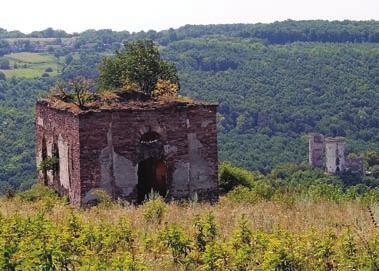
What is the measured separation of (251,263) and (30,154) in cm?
4202

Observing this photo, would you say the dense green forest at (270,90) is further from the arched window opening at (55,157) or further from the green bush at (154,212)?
the green bush at (154,212)

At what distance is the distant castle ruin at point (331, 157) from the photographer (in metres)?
70.9

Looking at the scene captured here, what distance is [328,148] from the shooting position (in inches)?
2884

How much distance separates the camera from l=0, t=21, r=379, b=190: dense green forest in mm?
74250

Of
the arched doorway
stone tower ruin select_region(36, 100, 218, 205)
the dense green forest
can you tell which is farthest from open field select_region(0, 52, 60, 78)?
stone tower ruin select_region(36, 100, 218, 205)

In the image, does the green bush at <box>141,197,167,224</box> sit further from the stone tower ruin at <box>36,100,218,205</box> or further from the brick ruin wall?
the brick ruin wall

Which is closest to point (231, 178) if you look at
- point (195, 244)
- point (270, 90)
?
point (195, 244)

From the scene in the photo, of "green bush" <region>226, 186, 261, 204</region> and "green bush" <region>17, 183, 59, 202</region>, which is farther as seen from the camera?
"green bush" <region>17, 183, 59, 202</region>

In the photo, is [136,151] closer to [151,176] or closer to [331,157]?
[151,176]

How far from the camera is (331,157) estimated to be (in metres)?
73.2

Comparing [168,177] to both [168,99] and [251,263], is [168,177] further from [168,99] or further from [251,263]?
[251,263]

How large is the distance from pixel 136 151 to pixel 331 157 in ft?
189

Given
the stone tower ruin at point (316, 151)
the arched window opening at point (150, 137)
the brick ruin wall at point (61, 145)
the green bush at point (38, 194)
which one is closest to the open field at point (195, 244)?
the brick ruin wall at point (61, 145)

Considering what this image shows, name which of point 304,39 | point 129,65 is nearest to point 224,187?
point 129,65
